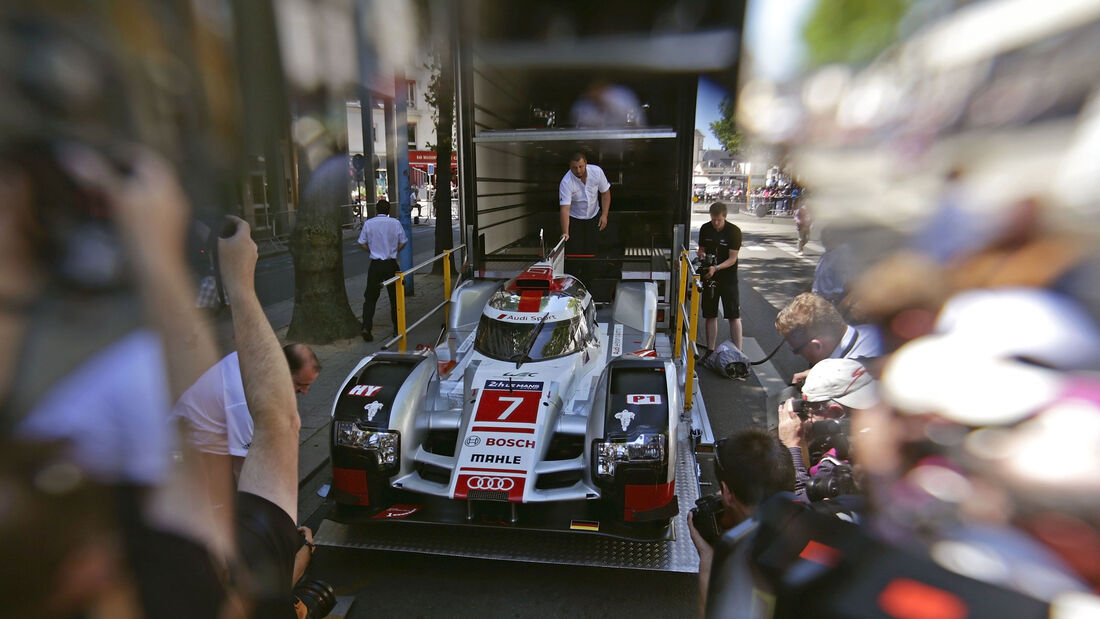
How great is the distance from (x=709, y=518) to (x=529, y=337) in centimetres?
213

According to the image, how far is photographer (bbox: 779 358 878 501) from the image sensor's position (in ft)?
4.52

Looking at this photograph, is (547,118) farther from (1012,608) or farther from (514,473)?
(1012,608)

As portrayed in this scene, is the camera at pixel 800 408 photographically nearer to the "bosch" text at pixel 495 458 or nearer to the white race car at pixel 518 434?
the white race car at pixel 518 434

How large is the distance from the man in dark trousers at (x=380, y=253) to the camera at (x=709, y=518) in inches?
202

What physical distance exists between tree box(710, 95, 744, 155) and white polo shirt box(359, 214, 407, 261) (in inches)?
207

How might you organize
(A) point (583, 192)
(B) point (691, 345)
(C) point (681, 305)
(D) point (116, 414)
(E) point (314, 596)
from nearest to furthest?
(D) point (116, 414)
(E) point (314, 596)
(B) point (691, 345)
(C) point (681, 305)
(A) point (583, 192)

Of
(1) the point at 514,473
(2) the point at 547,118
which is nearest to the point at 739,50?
(1) the point at 514,473

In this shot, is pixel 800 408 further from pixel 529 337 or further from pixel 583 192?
pixel 583 192

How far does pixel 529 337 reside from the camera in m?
3.43

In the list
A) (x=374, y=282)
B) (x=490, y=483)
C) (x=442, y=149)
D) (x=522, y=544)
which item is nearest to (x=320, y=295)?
(x=374, y=282)

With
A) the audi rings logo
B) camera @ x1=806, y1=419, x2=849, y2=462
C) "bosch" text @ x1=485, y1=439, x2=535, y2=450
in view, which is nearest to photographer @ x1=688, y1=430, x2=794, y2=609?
camera @ x1=806, y1=419, x2=849, y2=462

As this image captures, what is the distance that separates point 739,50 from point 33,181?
91cm

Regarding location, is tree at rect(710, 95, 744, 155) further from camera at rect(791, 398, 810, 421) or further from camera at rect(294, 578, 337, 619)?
camera at rect(294, 578, 337, 619)

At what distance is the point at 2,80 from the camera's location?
0.33 meters
